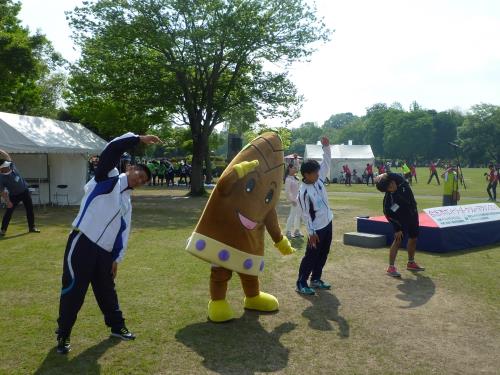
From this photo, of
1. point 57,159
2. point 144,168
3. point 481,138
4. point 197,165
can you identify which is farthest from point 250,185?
point 481,138

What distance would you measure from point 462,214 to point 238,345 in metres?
7.40

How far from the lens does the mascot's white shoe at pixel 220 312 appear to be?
5.76 m

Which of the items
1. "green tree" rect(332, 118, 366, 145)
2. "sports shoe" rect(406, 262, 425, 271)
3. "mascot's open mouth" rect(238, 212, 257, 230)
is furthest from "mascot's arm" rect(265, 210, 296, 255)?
"green tree" rect(332, 118, 366, 145)

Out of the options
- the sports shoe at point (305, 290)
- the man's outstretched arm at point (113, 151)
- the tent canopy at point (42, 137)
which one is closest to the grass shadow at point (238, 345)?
the sports shoe at point (305, 290)

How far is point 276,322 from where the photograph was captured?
19.3 feet

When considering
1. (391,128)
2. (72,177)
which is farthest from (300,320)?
(391,128)

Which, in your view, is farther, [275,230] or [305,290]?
[305,290]

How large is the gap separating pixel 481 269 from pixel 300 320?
4.34m

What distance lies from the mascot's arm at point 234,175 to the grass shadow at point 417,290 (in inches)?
110

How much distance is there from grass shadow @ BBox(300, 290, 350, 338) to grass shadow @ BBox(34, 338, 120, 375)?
2351 mm

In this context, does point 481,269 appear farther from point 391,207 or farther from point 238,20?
point 238,20

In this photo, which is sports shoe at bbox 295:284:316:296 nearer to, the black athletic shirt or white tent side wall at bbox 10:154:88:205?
the black athletic shirt

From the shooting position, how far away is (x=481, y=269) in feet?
28.4

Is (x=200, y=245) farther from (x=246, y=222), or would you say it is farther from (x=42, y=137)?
(x=42, y=137)
